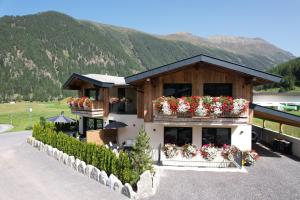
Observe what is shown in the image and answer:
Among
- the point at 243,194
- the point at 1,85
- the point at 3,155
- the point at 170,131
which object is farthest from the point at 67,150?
the point at 1,85

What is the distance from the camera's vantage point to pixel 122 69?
649ft

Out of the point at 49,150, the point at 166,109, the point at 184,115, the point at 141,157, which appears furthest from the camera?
the point at 49,150

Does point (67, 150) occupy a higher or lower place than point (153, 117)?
lower

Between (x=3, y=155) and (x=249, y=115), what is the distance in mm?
16538

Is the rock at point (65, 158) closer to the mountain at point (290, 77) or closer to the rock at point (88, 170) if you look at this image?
the rock at point (88, 170)

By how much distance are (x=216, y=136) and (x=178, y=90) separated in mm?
3733

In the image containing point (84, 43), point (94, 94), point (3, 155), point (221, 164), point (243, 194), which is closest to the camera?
point (243, 194)

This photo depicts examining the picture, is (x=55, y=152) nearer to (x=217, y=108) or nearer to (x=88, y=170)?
(x=88, y=170)

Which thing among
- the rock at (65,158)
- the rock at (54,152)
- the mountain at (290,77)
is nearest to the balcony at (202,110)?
the rock at (65,158)

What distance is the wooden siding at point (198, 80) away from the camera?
1873 cm

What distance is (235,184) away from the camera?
46.1 feet

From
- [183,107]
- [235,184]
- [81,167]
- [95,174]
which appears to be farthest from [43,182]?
[235,184]

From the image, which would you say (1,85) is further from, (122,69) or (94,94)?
(94,94)

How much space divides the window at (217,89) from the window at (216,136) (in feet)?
7.19
